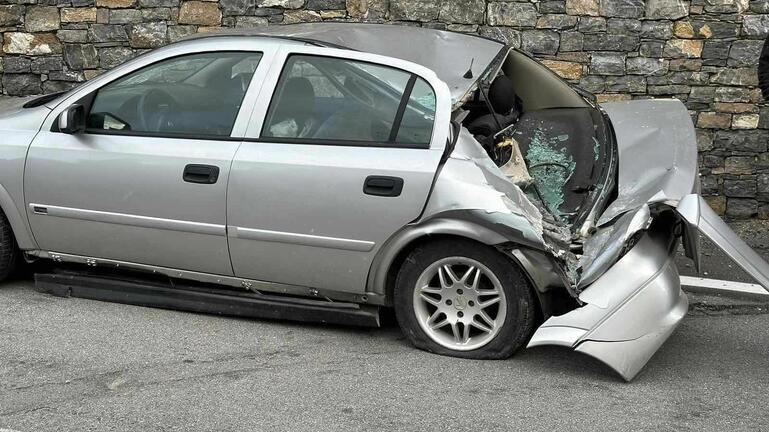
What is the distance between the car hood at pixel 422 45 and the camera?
4855 millimetres

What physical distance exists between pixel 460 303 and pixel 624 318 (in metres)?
0.80

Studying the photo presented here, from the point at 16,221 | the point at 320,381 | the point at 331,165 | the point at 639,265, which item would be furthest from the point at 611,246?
the point at 16,221

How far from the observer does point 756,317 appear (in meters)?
5.44

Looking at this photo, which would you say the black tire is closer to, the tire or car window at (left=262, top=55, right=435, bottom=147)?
car window at (left=262, top=55, right=435, bottom=147)

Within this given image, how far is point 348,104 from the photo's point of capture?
15.5ft

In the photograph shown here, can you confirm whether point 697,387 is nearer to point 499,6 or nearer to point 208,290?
point 208,290

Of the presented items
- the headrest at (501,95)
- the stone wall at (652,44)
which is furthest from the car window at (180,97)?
the stone wall at (652,44)

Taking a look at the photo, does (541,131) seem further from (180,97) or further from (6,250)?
(6,250)

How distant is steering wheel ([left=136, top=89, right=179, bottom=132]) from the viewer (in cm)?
500

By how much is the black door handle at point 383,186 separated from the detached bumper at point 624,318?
960 mm

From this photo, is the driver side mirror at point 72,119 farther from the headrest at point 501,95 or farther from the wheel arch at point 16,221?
the headrest at point 501,95

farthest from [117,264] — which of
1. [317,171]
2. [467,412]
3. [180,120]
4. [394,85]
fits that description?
[467,412]

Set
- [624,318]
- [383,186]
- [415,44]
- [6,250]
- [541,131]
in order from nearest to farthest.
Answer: [624,318]
[383,186]
[415,44]
[541,131]
[6,250]

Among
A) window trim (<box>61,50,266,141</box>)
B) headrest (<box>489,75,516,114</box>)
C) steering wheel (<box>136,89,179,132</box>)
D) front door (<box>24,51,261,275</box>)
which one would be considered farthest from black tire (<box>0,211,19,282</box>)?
headrest (<box>489,75,516,114</box>)
